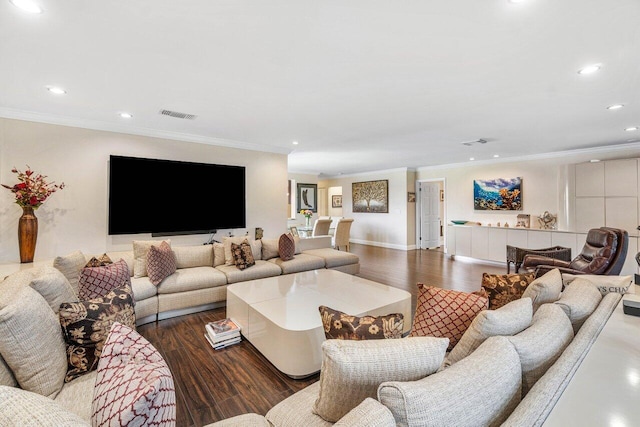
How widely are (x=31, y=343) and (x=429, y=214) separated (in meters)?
8.89

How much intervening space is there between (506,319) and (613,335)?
57 centimetres

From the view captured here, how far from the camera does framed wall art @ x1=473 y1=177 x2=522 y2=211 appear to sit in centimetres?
659

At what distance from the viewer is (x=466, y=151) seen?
19.5 ft

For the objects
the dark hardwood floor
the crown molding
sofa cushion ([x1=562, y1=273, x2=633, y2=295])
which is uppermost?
the crown molding

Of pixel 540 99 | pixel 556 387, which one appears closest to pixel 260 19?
pixel 556 387

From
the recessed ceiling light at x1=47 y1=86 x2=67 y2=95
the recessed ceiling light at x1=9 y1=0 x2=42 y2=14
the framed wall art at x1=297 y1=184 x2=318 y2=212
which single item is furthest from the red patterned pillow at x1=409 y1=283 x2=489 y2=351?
the framed wall art at x1=297 y1=184 x2=318 y2=212

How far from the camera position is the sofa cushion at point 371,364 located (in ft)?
3.20

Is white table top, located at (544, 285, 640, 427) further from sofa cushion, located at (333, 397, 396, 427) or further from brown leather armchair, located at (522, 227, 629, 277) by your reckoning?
brown leather armchair, located at (522, 227, 629, 277)

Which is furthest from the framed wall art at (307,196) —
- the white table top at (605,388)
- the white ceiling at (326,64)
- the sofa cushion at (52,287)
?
the white table top at (605,388)

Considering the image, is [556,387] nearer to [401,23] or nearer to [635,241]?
[401,23]

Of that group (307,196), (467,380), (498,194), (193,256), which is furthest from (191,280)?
(498,194)

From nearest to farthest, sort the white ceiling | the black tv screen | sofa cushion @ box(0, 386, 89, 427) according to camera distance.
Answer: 1. sofa cushion @ box(0, 386, 89, 427)
2. the white ceiling
3. the black tv screen

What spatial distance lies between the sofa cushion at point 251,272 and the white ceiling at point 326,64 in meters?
1.95

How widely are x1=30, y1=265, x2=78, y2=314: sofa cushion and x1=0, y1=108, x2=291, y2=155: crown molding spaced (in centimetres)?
271
